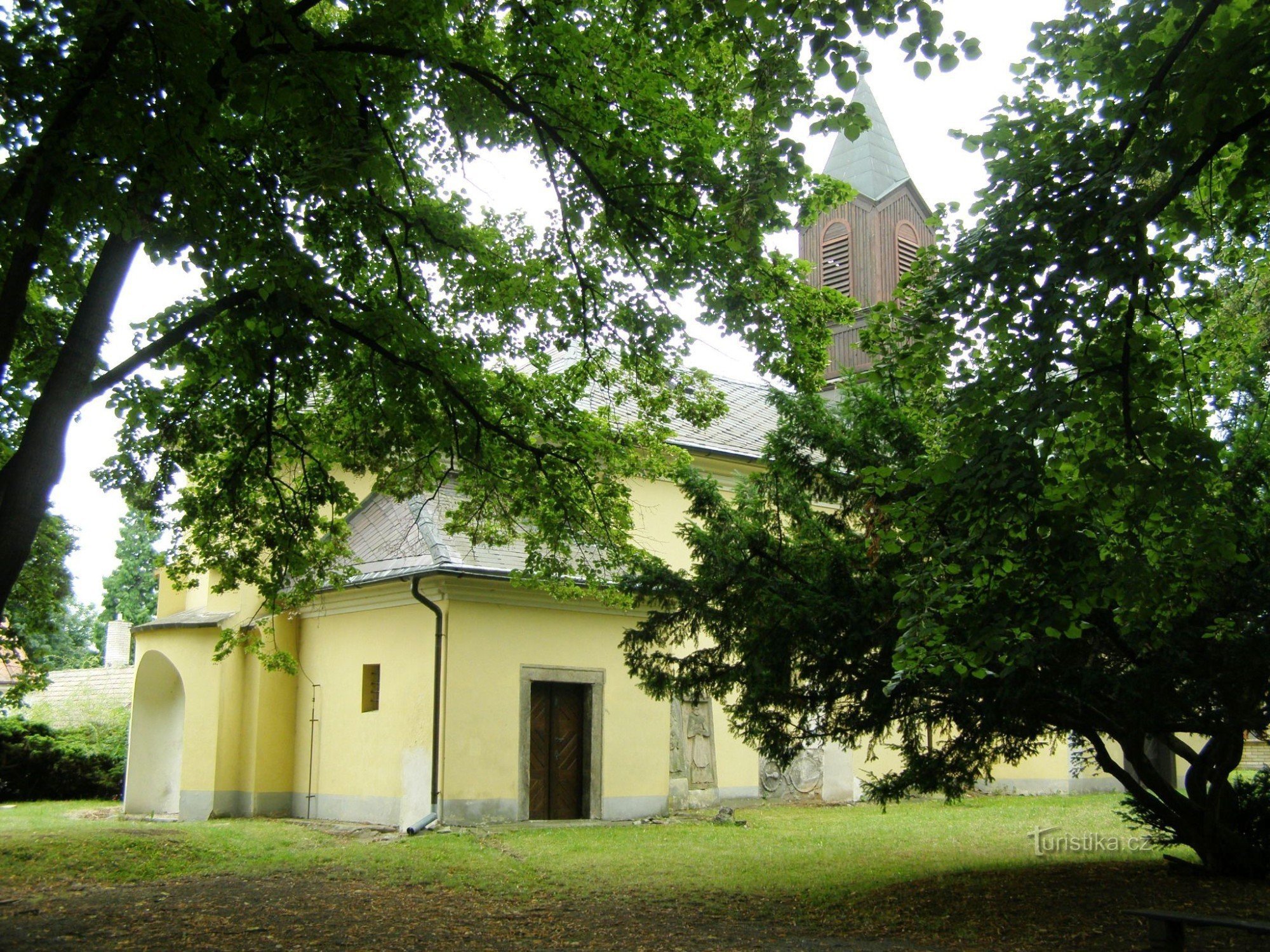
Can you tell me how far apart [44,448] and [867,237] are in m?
22.3

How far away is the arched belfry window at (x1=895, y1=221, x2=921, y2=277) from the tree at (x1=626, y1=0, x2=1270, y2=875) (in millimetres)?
16635

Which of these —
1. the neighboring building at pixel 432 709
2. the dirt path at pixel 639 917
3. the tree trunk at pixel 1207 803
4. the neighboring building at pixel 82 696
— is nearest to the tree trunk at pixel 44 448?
the dirt path at pixel 639 917

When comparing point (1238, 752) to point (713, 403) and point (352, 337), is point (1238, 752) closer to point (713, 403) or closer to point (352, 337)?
point (713, 403)

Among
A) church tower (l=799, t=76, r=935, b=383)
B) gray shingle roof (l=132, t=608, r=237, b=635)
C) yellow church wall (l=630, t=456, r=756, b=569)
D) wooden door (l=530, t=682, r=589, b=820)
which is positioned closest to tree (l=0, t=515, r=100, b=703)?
gray shingle roof (l=132, t=608, r=237, b=635)

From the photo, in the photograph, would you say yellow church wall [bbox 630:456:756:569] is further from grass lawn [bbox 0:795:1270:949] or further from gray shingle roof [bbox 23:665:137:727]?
gray shingle roof [bbox 23:665:137:727]

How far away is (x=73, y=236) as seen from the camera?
9.88 metres

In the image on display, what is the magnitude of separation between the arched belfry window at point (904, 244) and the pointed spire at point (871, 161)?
101 cm

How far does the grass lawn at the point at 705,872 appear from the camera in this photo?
8789mm

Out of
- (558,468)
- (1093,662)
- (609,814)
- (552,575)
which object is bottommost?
(609,814)

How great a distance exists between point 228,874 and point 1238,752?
967 centimetres

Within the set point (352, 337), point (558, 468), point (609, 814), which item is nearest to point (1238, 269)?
point (558, 468)

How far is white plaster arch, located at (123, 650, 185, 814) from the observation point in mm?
20047

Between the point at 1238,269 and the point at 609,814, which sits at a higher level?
the point at 1238,269

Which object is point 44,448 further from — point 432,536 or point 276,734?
point 276,734
